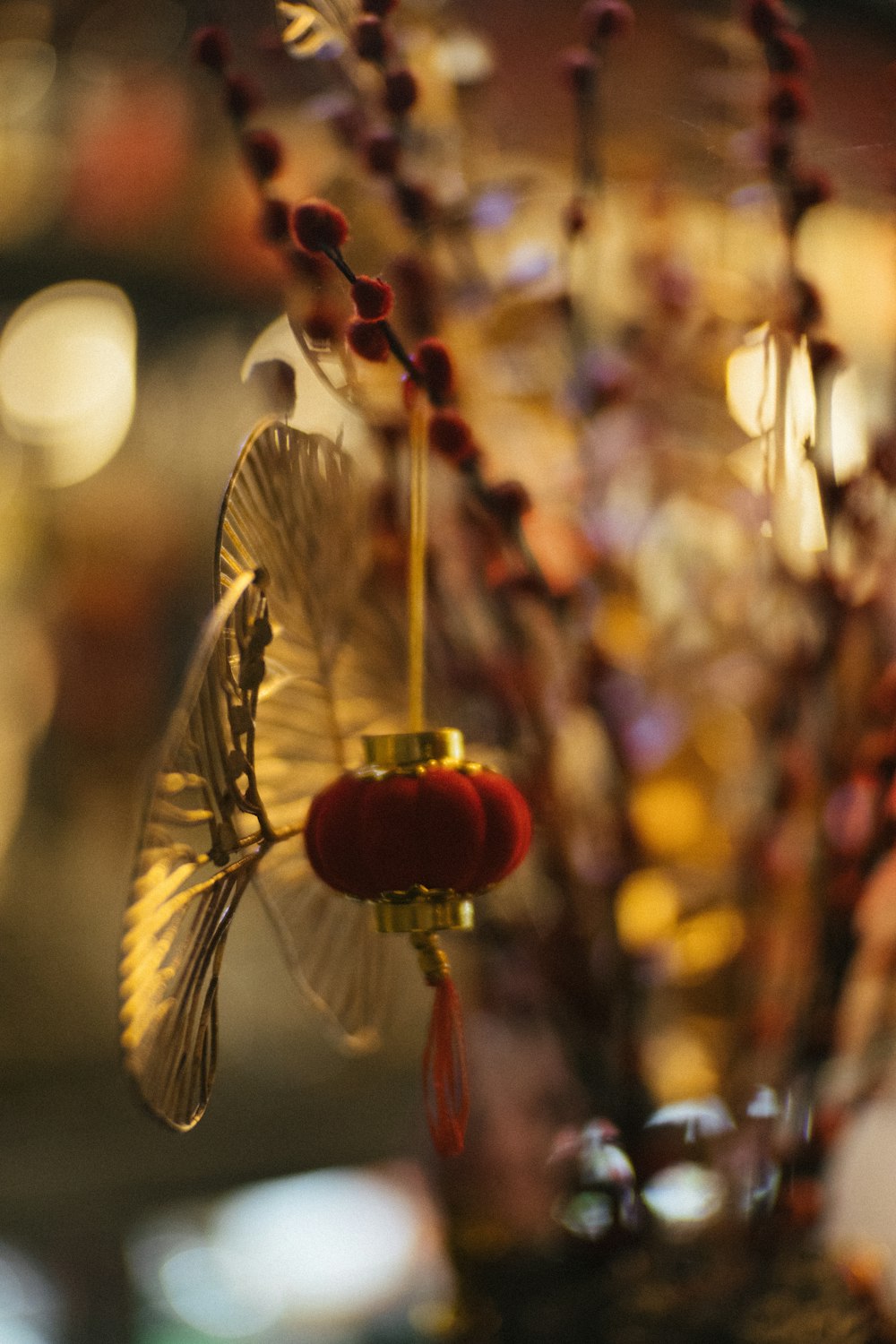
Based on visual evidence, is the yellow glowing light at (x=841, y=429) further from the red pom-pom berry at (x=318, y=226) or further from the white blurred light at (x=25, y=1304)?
the white blurred light at (x=25, y=1304)

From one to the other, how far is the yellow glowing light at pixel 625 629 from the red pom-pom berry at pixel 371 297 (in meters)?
0.27

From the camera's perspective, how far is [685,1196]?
1.43ft

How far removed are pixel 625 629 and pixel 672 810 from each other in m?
0.10

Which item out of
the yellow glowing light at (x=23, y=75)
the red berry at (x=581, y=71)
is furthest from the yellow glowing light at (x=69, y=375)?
the red berry at (x=581, y=71)

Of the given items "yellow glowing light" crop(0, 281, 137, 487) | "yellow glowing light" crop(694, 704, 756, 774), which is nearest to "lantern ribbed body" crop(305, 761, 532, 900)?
"yellow glowing light" crop(694, 704, 756, 774)

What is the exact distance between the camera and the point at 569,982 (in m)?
0.44

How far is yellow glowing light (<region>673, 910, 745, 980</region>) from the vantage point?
1.68ft

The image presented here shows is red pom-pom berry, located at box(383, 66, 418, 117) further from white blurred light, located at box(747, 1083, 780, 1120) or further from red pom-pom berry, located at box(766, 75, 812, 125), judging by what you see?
white blurred light, located at box(747, 1083, 780, 1120)

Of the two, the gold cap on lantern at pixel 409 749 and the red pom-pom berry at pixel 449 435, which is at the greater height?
the red pom-pom berry at pixel 449 435

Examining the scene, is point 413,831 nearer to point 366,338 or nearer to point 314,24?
point 366,338

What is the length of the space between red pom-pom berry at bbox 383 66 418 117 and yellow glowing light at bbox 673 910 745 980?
13.3 inches

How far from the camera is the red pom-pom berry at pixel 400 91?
1.09 ft

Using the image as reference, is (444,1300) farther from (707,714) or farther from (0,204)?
(0,204)

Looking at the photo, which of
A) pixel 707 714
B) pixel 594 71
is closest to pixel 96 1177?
pixel 707 714
